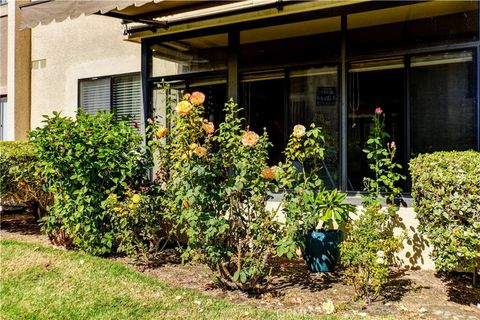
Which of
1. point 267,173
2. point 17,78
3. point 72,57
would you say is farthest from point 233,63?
point 17,78

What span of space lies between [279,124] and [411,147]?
2399 mm

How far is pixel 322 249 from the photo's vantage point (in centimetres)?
650

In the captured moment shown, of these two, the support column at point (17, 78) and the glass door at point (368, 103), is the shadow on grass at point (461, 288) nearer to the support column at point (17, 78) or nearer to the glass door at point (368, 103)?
the glass door at point (368, 103)

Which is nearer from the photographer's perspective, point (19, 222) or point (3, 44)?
point (19, 222)

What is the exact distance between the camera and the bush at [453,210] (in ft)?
14.6

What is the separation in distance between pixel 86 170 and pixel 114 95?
4359 mm

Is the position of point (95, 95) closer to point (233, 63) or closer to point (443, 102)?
point (233, 63)

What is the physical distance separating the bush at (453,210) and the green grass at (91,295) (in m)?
1.68

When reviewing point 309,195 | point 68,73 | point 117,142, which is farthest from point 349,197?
point 68,73

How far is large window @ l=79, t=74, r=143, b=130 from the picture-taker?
10.5m

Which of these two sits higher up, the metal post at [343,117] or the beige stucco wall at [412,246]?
the metal post at [343,117]

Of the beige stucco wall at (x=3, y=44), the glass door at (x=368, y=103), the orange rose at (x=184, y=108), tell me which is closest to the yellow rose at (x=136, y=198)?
the orange rose at (x=184, y=108)

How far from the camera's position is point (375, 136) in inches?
264

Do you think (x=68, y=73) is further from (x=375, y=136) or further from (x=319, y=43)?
(x=375, y=136)
